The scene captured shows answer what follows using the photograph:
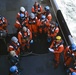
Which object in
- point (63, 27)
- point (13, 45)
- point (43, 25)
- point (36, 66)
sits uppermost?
point (43, 25)

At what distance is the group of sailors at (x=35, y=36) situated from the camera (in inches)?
270

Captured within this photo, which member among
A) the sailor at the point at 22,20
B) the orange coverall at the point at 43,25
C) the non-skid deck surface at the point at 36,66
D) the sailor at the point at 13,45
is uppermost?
the sailor at the point at 22,20

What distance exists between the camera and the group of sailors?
6852mm

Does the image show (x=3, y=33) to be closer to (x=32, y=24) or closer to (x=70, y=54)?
(x=32, y=24)

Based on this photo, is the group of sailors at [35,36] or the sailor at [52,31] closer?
the group of sailors at [35,36]

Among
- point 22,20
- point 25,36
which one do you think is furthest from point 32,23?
point 25,36

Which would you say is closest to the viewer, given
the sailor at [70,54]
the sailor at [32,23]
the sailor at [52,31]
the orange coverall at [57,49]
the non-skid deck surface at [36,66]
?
the sailor at [70,54]

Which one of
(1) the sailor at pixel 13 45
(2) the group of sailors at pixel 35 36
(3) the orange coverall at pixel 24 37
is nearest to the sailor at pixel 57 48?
(2) the group of sailors at pixel 35 36

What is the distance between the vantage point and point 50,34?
314 inches

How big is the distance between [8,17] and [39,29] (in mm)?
2123

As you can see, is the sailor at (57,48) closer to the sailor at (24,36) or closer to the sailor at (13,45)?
the sailor at (24,36)

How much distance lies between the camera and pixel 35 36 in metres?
8.59

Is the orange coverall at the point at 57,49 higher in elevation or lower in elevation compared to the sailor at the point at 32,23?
lower

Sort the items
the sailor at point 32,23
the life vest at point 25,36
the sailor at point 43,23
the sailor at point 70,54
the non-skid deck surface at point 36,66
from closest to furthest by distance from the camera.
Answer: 1. the sailor at point 70,54
2. the non-skid deck surface at point 36,66
3. the life vest at point 25,36
4. the sailor at point 32,23
5. the sailor at point 43,23
